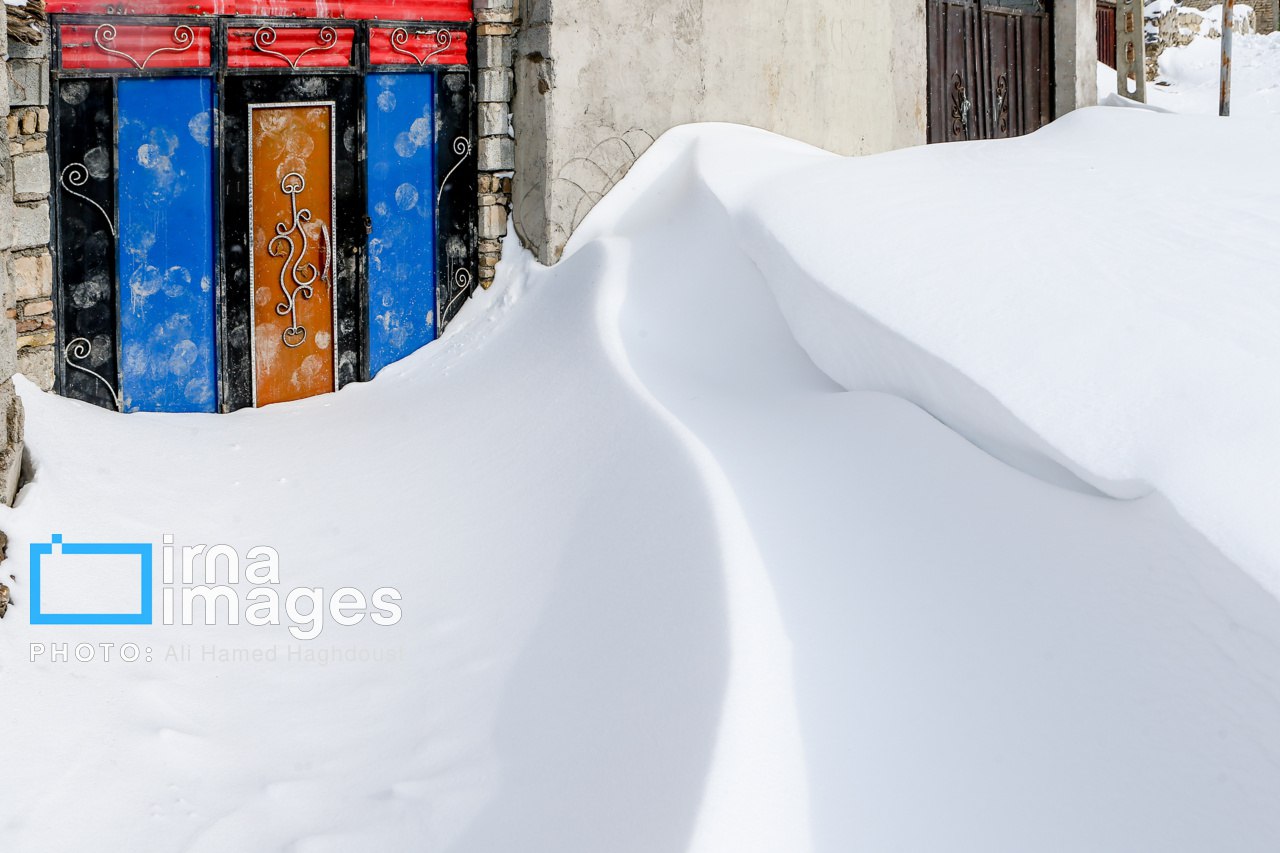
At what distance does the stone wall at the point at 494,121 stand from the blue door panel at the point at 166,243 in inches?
52.5

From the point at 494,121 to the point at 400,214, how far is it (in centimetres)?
67

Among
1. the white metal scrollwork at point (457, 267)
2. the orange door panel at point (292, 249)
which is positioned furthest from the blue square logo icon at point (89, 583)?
the white metal scrollwork at point (457, 267)

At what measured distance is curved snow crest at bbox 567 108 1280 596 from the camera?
11.4 ft

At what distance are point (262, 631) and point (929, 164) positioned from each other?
3.79 meters

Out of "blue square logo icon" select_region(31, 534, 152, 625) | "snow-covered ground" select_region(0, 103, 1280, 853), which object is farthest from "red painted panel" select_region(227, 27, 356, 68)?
"blue square logo icon" select_region(31, 534, 152, 625)

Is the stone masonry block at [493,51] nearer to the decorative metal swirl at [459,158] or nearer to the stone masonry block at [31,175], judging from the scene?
the decorative metal swirl at [459,158]

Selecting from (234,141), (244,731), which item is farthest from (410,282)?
(244,731)

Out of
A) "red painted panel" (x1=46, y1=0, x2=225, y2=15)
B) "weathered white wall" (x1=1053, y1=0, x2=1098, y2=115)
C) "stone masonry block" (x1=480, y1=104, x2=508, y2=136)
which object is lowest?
"stone masonry block" (x1=480, y1=104, x2=508, y2=136)

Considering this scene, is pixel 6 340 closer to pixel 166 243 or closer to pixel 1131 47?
pixel 166 243

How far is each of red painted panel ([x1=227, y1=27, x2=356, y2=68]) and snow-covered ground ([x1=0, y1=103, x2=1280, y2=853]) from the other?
1677 mm

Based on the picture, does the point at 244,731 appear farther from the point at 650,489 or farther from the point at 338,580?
the point at 650,489

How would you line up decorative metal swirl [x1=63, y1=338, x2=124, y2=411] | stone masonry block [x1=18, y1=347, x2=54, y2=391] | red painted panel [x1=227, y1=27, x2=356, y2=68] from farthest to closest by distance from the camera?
red painted panel [x1=227, y1=27, x2=356, y2=68], decorative metal swirl [x1=63, y1=338, x2=124, y2=411], stone masonry block [x1=18, y1=347, x2=54, y2=391]

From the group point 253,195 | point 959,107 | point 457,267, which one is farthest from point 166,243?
point 959,107

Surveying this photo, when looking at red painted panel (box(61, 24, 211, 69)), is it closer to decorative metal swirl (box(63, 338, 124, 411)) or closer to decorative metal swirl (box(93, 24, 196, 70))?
decorative metal swirl (box(93, 24, 196, 70))
